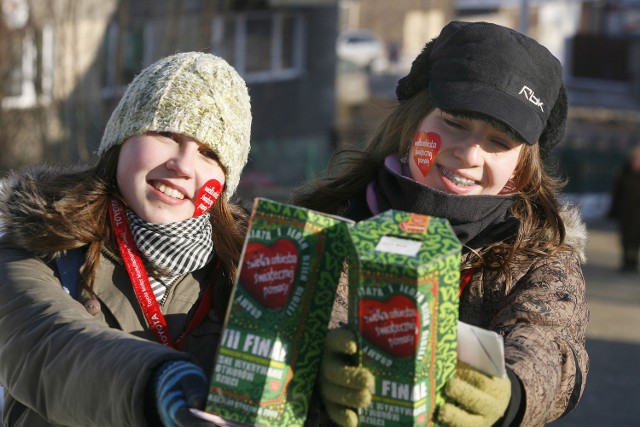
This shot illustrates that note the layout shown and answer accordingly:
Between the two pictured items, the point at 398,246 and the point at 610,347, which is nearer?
the point at 398,246

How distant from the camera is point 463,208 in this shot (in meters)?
2.84

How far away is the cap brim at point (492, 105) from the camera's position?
2.74 metres

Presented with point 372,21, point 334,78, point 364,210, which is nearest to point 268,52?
point 334,78

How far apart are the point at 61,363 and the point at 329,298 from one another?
612mm

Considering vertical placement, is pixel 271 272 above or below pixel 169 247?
above

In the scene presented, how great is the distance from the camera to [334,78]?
80.5 feet

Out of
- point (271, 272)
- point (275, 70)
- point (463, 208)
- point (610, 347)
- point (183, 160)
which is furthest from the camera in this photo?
point (275, 70)

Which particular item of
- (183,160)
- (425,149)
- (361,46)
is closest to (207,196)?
→ (183,160)

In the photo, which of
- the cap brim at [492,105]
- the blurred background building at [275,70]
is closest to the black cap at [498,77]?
the cap brim at [492,105]

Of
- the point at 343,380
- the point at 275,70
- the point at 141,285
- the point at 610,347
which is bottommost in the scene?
the point at 275,70

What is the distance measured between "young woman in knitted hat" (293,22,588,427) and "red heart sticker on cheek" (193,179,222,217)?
447mm

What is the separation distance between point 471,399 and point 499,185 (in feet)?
2.97

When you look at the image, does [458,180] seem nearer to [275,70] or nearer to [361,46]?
[275,70]

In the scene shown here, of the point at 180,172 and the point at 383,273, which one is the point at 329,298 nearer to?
the point at 383,273
